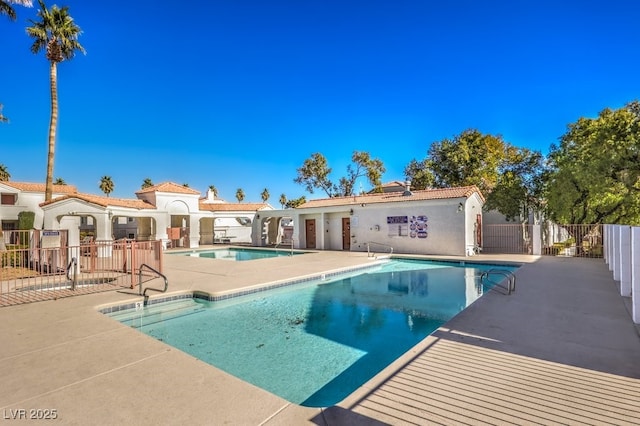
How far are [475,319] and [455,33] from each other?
15.8m

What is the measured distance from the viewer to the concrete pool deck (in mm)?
3066

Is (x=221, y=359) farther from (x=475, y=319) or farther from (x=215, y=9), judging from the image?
(x=215, y=9)

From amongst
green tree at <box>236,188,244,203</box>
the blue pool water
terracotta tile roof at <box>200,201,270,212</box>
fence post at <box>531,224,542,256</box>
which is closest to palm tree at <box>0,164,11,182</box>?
terracotta tile roof at <box>200,201,270,212</box>

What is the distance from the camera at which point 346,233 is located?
2317 cm

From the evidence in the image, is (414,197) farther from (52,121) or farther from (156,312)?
(52,121)

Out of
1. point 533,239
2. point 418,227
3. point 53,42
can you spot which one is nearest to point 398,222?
point 418,227

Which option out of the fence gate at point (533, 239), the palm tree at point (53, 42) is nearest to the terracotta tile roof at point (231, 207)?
the palm tree at point (53, 42)

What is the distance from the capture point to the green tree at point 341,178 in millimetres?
39750

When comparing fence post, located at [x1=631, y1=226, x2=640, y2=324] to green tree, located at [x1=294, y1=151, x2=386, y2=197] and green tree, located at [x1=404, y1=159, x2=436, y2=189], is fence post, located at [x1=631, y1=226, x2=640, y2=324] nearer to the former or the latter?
green tree, located at [x1=404, y1=159, x2=436, y2=189]

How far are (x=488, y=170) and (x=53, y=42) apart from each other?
110 feet

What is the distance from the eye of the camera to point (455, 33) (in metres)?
16.5

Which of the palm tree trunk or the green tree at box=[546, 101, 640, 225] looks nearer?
the green tree at box=[546, 101, 640, 225]

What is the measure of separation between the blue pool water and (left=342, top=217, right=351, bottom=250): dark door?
10858mm

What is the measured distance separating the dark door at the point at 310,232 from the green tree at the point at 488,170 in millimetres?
12960
